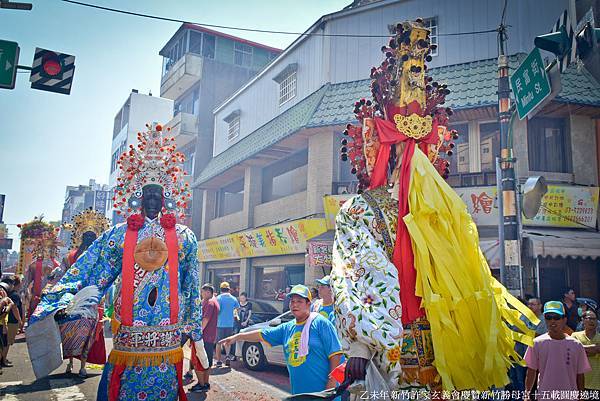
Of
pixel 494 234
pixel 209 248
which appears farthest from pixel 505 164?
pixel 209 248

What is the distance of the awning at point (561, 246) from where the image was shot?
37.9 feet

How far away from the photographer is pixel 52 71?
8258mm

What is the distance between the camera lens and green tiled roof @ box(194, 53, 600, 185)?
1250cm

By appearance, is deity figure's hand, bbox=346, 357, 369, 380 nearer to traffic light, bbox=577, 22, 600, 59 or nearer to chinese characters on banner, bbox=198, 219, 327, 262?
traffic light, bbox=577, 22, 600, 59

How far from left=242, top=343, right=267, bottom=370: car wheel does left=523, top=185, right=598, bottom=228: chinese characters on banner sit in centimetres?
740

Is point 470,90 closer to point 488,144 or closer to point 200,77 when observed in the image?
point 488,144

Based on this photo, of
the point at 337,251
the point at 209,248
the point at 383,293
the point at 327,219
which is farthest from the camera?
the point at 209,248

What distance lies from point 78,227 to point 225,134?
1542 centimetres

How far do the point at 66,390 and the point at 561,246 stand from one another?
1075cm

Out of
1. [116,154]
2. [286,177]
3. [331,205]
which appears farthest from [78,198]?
[331,205]

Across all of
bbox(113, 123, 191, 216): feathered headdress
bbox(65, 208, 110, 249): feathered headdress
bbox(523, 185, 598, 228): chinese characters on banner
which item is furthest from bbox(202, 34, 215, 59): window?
bbox(113, 123, 191, 216): feathered headdress

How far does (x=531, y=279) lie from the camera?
12.3 metres

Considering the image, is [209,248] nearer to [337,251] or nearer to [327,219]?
[327,219]

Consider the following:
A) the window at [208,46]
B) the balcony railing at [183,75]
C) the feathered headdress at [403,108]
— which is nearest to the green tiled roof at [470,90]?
the feathered headdress at [403,108]
